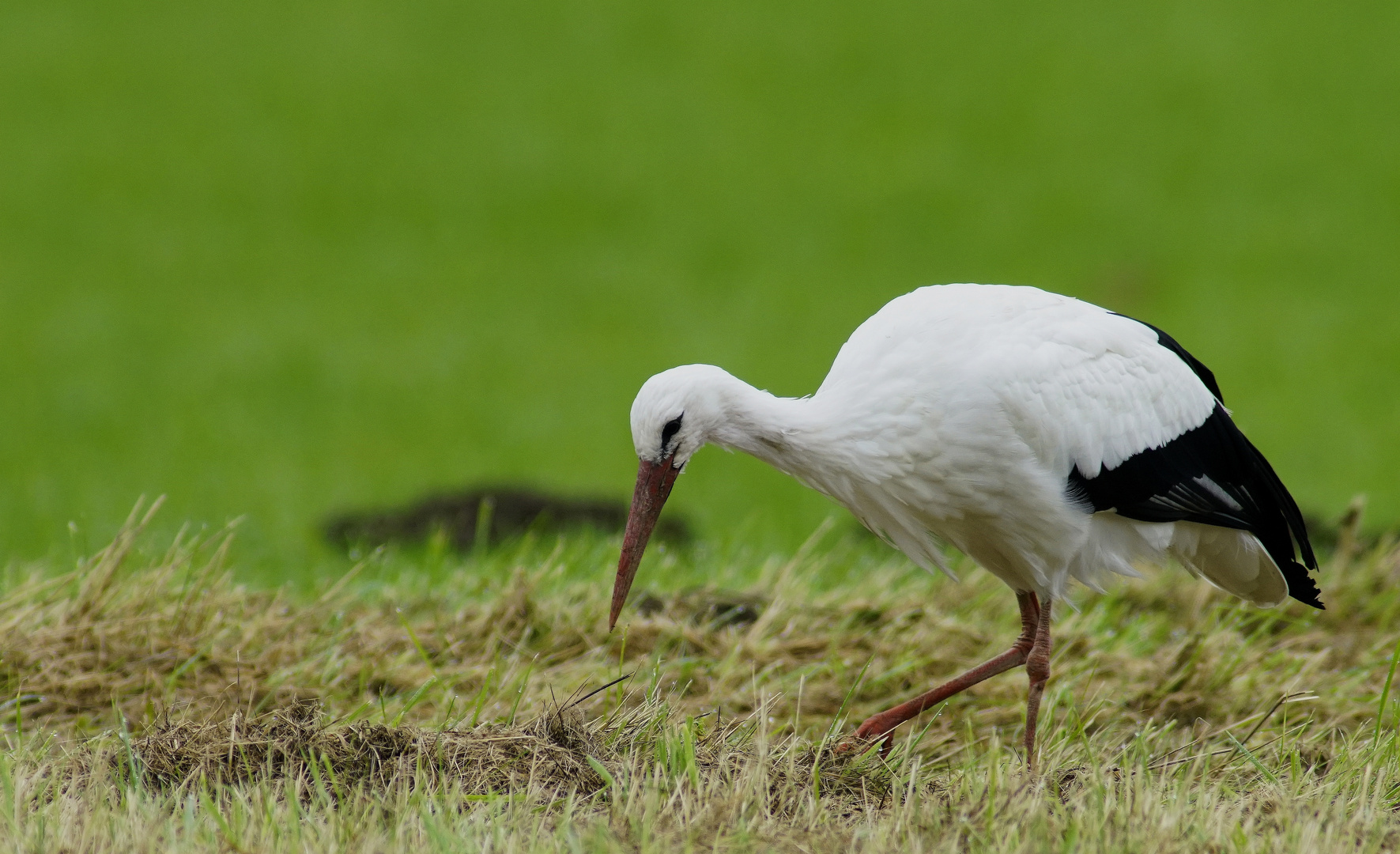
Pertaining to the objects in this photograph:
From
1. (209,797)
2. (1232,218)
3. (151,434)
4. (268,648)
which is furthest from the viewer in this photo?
(1232,218)

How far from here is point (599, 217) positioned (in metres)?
18.4

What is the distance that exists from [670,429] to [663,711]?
73cm

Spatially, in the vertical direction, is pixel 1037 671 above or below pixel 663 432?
below

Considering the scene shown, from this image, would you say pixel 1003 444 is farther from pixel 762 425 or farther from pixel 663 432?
pixel 663 432

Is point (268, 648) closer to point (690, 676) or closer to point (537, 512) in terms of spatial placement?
point (690, 676)

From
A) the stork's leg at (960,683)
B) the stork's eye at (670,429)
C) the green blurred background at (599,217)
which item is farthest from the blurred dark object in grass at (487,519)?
the stork's eye at (670,429)

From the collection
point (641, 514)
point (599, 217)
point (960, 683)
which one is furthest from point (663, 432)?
point (599, 217)

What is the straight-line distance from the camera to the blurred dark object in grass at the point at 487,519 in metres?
7.68

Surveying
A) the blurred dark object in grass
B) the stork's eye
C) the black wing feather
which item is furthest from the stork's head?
the blurred dark object in grass

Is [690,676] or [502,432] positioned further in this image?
[502,432]

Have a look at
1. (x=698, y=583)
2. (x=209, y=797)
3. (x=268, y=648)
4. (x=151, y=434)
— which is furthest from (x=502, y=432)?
(x=209, y=797)

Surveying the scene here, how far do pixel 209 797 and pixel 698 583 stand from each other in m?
2.43

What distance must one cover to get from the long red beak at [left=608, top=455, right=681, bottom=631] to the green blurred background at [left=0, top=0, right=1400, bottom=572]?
4.98 meters

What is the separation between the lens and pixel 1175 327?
1519 centimetres
